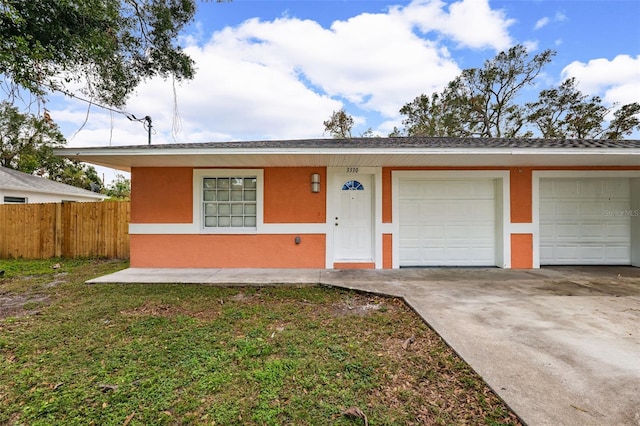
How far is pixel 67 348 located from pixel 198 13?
6.42m

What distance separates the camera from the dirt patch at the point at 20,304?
375 centimetres

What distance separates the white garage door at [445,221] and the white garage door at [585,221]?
54.8 inches

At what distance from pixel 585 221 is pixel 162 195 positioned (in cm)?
944

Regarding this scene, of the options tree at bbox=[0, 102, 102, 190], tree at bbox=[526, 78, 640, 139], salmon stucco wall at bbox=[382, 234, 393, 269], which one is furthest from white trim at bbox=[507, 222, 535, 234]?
tree at bbox=[0, 102, 102, 190]

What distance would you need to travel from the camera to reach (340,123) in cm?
1773

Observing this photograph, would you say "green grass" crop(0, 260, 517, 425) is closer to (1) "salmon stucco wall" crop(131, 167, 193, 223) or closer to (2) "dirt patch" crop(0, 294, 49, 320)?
(2) "dirt patch" crop(0, 294, 49, 320)

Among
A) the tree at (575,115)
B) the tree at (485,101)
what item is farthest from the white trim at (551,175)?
the tree at (575,115)


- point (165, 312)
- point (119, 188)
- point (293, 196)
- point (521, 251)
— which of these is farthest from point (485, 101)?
point (119, 188)

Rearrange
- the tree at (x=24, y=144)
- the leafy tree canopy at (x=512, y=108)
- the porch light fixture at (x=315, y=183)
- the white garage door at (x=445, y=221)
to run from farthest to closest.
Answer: the tree at (x=24, y=144)
the leafy tree canopy at (x=512, y=108)
the white garage door at (x=445, y=221)
the porch light fixture at (x=315, y=183)

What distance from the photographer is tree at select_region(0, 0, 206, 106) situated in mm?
4391

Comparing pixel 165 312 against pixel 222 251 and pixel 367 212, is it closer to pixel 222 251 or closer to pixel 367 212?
pixel 222 251

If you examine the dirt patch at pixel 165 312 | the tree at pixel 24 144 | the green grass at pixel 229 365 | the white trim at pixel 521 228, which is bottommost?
the green grass at pixel 229 365

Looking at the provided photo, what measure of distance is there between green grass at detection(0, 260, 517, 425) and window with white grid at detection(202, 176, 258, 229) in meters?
2.34

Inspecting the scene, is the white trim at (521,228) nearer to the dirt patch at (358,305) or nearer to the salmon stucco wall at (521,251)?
the salmon stucco wall at (521,251)
